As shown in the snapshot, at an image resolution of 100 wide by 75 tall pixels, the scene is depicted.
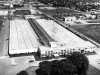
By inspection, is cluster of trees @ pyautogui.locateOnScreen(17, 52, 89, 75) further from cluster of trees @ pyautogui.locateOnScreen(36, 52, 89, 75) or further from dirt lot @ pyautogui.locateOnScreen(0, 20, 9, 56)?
dirt lot @ pyautogui.locateOnScreen(0, 20, 9, 56)

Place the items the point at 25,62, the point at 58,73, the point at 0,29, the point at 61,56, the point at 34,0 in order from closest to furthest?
1. the point at 58,73
2. the point at 25,62
3. the point at 61,56
4. the point at 0,29
5. the point at 34,0

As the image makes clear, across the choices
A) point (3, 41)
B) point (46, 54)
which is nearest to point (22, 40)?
point (3, 41)

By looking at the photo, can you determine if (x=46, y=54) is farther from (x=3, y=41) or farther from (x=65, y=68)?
(x=3, y=41)

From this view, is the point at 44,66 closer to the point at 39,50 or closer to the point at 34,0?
the point at 39,50

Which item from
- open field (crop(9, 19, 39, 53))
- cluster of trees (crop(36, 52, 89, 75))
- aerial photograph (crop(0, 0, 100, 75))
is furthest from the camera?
open field (crop(9, 19, 39, 53))

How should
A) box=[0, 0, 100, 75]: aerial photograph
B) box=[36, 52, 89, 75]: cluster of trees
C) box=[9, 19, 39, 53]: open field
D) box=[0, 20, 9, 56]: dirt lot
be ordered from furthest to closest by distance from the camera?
box=[0, 20, 9, 56]: dirt lot
box=[9, 19, 39, 53]: open field
box=[0, 0, 100, 75]: aerial photograph
box=[36, 52, 89, 75]: cluster of trees

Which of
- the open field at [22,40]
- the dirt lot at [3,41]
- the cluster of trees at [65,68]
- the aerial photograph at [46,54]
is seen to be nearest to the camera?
the cluster of trees at [65,68]

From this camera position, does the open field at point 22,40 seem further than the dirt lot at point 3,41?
No

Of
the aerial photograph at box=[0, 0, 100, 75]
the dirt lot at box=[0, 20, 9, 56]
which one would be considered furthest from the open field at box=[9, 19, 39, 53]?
the dirt lot at box=[0, 20, 9, 56]

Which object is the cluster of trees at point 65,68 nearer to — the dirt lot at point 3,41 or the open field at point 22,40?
the open field at point 22,40

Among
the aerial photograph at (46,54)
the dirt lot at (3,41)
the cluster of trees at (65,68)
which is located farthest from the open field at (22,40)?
the cluster of trees at (65,68)

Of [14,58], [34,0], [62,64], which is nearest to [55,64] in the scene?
[62,64]
